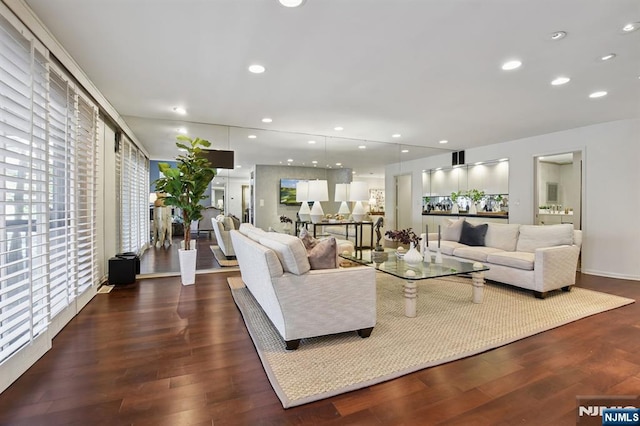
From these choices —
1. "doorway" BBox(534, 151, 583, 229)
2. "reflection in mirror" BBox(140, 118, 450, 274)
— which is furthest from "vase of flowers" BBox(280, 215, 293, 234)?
"doorway" BBox(534, 151, 583, 229)

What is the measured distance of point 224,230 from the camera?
5434mm

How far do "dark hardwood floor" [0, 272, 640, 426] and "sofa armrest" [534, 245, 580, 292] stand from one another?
2.54 feet

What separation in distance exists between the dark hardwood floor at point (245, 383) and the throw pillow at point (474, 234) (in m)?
2.10

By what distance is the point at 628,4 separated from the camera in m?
2.01

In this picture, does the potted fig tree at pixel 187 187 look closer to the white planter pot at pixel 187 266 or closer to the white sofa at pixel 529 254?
the white planter pot at pixel 187 266

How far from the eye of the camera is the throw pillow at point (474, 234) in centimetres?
492

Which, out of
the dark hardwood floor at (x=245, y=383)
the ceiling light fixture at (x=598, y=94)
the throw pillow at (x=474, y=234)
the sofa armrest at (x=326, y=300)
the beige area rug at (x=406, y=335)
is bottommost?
the dark hardwood floor at (x=245, y=383)

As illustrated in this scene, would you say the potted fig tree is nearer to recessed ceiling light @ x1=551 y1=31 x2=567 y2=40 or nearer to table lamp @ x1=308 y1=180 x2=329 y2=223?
table lamp @ x1=308 y1=180 x2=329 y2=223

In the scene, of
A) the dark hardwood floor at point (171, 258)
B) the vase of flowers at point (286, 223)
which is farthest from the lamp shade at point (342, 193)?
the dark hardwood floor at point (171, 258)

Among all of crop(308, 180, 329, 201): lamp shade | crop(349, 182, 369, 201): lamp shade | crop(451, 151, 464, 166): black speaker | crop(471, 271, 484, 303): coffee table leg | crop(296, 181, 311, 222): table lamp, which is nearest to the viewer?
crop(471, 271, 484, 303): coffee table leg

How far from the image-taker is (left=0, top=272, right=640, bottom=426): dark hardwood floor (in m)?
1.62

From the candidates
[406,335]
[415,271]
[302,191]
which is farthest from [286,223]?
[406,335]

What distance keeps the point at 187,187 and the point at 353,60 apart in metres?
2.89

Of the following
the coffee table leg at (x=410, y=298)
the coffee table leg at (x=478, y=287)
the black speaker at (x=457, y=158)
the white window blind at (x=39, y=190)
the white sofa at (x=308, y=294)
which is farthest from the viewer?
the black speaker at (x=457, y=158)
